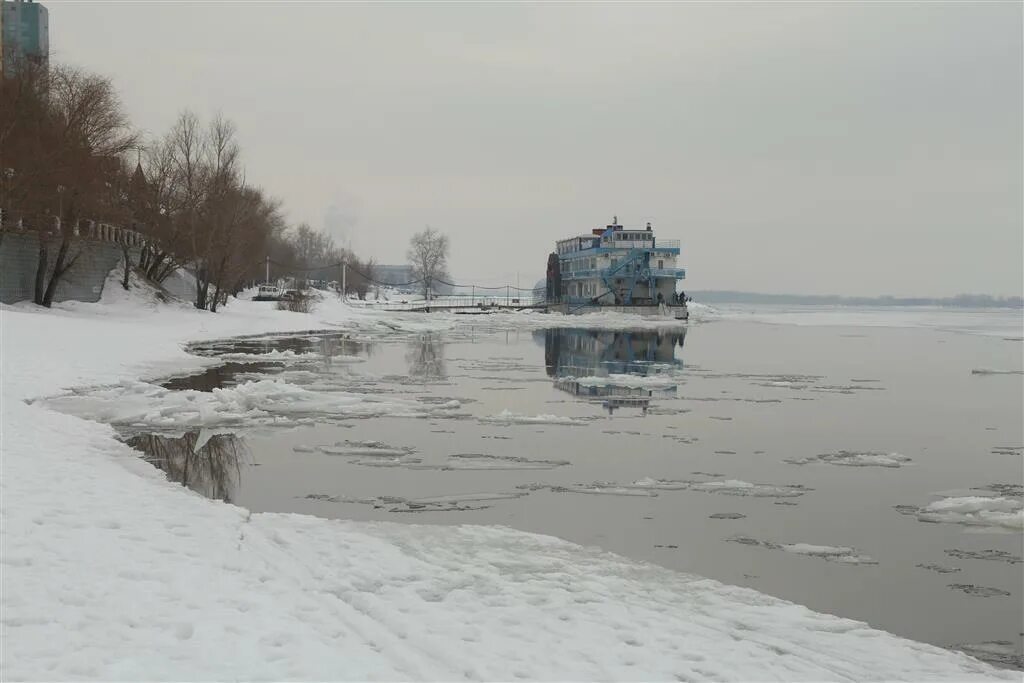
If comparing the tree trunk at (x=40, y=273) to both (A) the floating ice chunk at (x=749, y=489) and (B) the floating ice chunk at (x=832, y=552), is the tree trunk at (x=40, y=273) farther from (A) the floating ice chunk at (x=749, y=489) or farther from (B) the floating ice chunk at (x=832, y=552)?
(B) the floating ice chunk at (x=832, y=552)

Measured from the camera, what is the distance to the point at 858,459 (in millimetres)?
13664

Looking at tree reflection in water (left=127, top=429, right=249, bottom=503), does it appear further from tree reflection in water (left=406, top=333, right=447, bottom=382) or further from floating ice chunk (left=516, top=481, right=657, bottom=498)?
tree reflection in water (left=406, top=333, right=447, bottom=382)

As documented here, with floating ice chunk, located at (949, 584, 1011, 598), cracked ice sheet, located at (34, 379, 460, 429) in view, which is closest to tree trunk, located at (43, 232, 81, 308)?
cracked ice sheet, located at (34, 379, 460, 429)

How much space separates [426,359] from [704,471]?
20.8 metres

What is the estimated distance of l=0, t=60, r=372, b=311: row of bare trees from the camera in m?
35.1

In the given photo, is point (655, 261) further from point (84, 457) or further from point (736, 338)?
point (84, 457)

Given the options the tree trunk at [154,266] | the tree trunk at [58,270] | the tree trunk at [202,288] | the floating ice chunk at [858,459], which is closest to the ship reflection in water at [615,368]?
the floating ice chunk at [858,459]

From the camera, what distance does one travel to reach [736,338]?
55094 millimetres

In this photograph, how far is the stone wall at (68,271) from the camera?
122ft

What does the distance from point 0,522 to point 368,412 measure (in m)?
10.3

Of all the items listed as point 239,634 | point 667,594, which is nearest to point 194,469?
point 239,634

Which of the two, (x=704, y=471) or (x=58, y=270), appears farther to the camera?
(x=58, y=270)

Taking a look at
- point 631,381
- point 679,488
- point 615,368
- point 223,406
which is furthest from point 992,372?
point 223,406

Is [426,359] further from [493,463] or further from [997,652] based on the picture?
[997,652]
